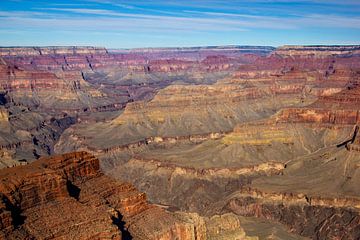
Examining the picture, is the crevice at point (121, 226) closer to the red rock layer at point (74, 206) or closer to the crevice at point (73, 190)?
the red rock layer at point (74, 206)

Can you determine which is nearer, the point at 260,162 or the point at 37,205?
the point at 37,205

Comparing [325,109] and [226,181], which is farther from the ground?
[325,109]

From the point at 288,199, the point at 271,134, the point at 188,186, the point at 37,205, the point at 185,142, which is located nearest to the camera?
the point at 37,205

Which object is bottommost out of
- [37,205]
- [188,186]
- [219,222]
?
[188,186]

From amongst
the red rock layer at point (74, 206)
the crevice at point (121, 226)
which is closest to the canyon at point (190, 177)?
the red rock layer at point (74, 206)

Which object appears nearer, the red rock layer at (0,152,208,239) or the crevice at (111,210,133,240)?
the red rock layer at (0,152,208,239)

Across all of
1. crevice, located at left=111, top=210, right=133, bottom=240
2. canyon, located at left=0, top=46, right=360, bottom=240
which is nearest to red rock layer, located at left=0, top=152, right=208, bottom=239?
crevice, located at left=111, top=210, right=133, bottom=240

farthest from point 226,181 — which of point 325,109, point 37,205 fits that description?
point 37,205

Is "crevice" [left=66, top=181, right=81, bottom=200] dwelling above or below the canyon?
above

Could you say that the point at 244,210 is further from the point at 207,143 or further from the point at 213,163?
the point at 207,143

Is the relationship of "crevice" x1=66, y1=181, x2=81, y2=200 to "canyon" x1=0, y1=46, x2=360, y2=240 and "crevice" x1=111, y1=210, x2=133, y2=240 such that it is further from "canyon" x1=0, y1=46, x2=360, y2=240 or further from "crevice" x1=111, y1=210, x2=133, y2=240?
"crevice" x1=111, y1=210, x2=133, y2=240

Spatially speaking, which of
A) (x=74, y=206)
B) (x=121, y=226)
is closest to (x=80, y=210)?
(x=74, y=206)
